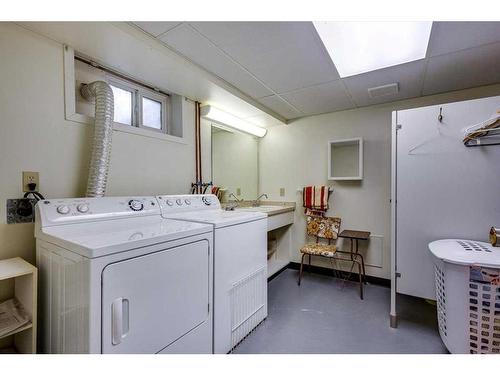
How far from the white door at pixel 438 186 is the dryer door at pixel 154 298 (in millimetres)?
1595

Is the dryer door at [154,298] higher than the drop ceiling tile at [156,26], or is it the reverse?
the drop ceiling tile at [156,26]

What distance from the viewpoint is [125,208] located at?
1.54 meters

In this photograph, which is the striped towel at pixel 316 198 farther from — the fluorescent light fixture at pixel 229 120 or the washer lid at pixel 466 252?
the washer lid at pixel 466 252

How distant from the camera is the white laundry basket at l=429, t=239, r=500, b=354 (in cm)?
133

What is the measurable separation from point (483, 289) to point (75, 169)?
104 inches

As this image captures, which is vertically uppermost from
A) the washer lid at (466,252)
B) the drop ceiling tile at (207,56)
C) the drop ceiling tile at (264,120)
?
the drop ceiling tile at (207,56)

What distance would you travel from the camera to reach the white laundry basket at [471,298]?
133 cm

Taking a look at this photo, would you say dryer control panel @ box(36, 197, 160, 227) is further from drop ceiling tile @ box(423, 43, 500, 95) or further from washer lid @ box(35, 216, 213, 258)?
drop ceiling tile @ box(423, 43, 500, 95)

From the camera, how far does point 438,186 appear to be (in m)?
1.75

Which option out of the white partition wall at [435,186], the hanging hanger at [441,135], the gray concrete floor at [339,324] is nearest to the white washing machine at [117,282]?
the gray concrete floor at [339,324]

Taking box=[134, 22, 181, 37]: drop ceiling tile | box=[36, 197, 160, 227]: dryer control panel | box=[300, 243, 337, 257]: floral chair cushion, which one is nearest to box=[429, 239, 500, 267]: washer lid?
box=[300, 243, 337, 257]: floral chair cushion

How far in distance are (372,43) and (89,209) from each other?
2.24m

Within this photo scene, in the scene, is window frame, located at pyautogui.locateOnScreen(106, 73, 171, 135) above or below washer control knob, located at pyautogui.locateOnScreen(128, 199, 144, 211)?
above

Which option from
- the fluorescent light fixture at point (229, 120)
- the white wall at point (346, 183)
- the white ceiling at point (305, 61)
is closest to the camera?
the white ceiling at point (305, 61)
